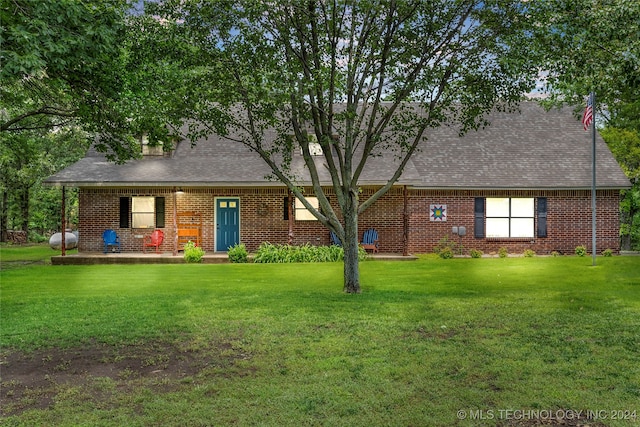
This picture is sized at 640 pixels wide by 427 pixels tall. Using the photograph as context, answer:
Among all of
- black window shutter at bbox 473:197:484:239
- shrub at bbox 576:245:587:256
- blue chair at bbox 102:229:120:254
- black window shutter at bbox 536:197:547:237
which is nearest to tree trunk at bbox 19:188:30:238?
blue chair at bbox 102:229:120:254

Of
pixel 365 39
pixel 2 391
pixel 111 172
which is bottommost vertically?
pixel 2 391

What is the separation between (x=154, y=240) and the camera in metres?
21.3

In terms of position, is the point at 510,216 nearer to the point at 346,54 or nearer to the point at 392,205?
the point at 392,205

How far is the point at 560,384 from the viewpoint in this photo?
548cm

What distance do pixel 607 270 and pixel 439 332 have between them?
1066 cm

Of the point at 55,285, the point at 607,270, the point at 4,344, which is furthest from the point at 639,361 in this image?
the point at 55,285

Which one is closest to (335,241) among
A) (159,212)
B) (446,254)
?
(446,254)

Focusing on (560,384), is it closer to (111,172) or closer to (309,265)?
(309,265)

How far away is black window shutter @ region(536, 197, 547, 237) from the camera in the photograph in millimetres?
22562

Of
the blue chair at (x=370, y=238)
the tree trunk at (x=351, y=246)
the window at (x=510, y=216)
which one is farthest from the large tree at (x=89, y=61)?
the window at (x=510, y=216)

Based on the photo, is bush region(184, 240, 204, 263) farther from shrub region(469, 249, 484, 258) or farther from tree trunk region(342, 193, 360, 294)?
shrub region(469, 249, 484, 258)

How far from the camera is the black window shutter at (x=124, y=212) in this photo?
2192cm

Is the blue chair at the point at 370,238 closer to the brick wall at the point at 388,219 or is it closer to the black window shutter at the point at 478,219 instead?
the brick wall at the point at 388,219

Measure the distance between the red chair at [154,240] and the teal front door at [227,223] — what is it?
211cm
